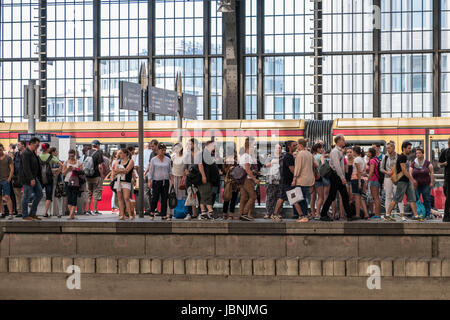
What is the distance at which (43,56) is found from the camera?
41.3 metres

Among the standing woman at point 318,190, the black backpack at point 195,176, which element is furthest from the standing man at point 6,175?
the standing woman at point 318,190

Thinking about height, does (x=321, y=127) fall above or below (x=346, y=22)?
below

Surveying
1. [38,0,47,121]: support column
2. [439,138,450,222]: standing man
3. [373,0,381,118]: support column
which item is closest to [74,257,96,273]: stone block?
[439,138,450,222]: standing man

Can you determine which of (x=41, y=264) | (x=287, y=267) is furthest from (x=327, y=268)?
(x=41, y=264)

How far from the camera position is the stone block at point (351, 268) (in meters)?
14.6

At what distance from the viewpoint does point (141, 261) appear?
15.4 metres

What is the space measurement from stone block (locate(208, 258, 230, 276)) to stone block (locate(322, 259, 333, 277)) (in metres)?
1.74

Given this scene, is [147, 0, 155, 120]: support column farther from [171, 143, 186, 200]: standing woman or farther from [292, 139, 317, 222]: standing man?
[292, 139, 317, 222]: standing man

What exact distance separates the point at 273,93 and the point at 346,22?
4.78m

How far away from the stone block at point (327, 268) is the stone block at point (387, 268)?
89cm

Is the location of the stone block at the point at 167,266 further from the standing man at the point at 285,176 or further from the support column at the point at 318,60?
the support column at the point at 318,60

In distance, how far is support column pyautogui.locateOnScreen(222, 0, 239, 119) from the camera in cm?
3878

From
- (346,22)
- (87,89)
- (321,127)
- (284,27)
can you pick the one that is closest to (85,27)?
(87,89)

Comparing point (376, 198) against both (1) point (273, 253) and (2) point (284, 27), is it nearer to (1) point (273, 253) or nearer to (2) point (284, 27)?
(1) point (273, 253)
